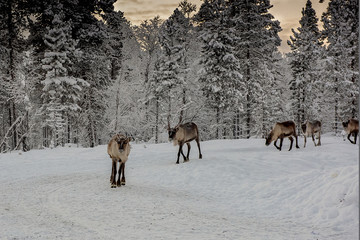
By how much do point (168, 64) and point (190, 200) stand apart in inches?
999

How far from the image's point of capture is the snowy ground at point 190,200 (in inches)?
209

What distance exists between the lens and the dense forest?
26.5m

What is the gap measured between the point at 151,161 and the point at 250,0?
76.6ft

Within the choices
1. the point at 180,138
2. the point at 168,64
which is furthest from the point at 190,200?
the point at 168,64

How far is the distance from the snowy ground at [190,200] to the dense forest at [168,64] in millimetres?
15158

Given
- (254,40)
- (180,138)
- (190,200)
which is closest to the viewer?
(190,200)

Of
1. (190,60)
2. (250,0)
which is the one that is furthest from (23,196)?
(190,60)

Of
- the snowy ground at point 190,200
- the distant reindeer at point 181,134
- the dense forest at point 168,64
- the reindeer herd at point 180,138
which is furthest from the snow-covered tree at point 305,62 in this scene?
the distant reindeer at point 181,134

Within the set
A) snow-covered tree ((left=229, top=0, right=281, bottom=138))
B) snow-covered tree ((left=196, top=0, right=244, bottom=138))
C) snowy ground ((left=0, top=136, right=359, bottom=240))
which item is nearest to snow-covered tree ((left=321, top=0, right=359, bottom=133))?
snow-covered tree ((left=229, top=0, right=281, bottom=138))

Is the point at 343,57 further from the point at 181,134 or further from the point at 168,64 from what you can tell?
the point at 181,134

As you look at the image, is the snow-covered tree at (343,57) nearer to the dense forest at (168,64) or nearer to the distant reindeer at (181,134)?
the dense forest at (168,64)

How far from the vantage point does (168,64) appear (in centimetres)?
3209

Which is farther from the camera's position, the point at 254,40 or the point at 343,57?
the point at 343,57

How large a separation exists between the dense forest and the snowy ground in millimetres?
15158
